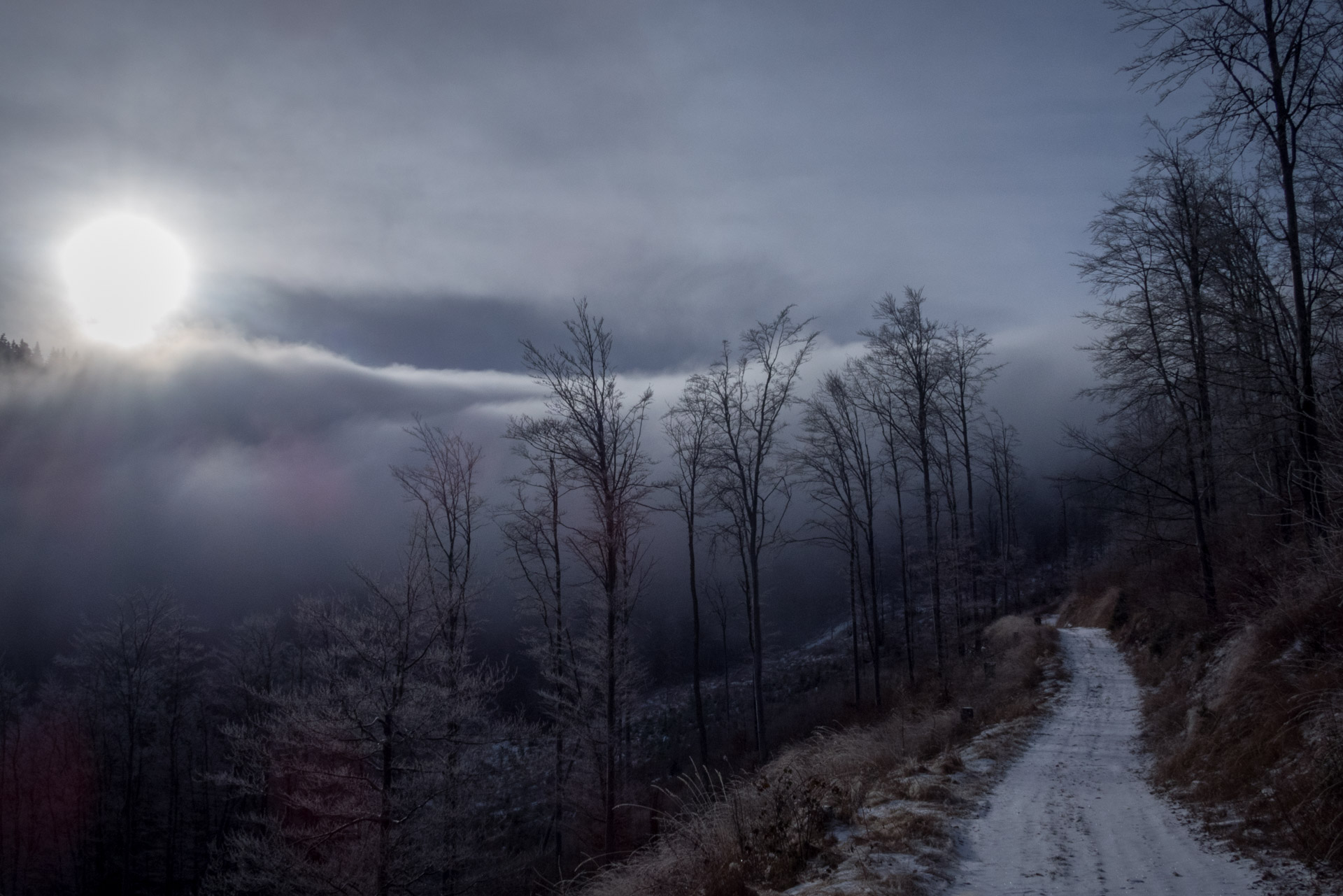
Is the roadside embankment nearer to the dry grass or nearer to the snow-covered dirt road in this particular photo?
the snow-covered dirt road

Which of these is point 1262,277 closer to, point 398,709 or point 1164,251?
point 1164,251

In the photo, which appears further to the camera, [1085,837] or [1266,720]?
[1266,720]

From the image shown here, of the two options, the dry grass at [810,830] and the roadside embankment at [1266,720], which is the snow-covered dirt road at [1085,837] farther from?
the dry grass at [810,830]

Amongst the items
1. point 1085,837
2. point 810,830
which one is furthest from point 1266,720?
point 810,830

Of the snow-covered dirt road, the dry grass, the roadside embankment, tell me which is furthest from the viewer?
the dry grass

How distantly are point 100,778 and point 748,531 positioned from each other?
114 ft

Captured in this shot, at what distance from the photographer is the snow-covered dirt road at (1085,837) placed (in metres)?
4.94

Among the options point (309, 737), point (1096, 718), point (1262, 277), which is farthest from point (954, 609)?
point (309, 737)

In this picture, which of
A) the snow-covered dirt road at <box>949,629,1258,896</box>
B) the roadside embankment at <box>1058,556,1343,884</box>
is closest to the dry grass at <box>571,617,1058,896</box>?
the snow-covered dirt road at <box>949,629,1258,896</box>

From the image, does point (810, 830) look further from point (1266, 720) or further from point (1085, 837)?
point (1266, 720)

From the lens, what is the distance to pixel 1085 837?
20.2ft

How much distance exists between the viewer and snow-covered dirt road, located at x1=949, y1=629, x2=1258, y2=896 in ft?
16.2

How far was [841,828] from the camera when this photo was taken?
649 cm

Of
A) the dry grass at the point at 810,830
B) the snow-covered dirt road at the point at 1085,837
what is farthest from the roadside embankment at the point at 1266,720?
the dry grass at the point at 810,830
